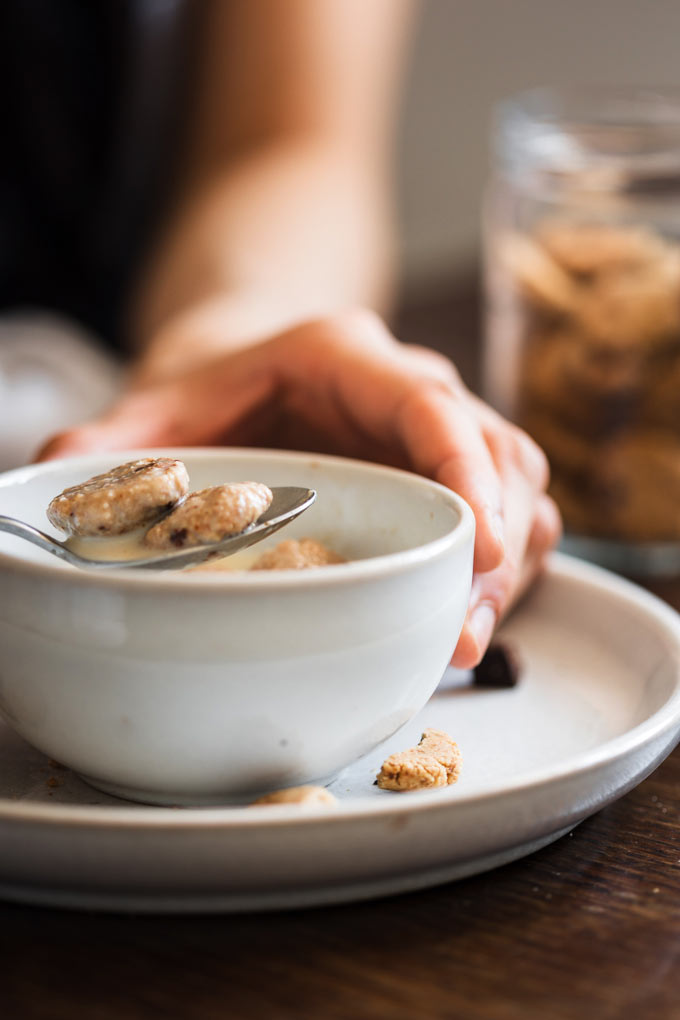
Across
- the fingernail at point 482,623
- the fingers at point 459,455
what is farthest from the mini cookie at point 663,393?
the fingernail at point 482,623

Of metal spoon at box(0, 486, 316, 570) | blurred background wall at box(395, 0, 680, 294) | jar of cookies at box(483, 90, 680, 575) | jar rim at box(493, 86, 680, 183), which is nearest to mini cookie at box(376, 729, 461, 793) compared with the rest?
metal spoon at box(0, 486, 316, 570)

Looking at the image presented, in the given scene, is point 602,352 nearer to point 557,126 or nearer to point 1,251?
point 557,126

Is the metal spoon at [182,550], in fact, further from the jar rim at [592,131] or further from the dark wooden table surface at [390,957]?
the jar rim at [592,131]

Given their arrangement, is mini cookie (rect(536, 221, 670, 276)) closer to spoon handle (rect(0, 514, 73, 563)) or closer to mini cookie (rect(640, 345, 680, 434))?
mini cookie (rect(640, 345, 680, 434))

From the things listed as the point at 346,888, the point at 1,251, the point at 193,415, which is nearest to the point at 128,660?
the point at 346,888

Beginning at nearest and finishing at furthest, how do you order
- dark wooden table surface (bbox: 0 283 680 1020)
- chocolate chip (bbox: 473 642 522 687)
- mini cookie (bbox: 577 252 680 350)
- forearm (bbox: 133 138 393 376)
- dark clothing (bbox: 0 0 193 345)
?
1. dark wooden table surface (bbox: 0 283 680 1020)
2. chocolate chip (bbox: 473 642 522 687)
3. mini cookie (bbox: 577 252 680 350)
4. forearm (bbox: 133 138 393 376)
5. dark clothing (bbox: 0 0 193 345)

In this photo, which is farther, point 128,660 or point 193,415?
point 193,415
